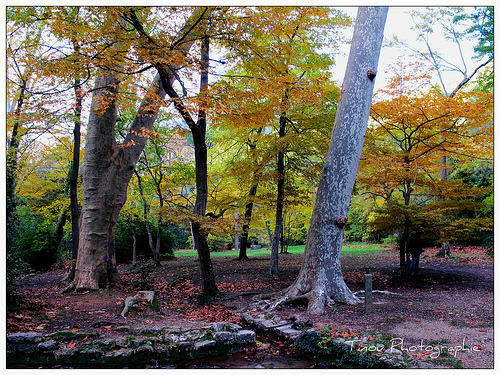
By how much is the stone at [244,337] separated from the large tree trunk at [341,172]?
156 centimetres

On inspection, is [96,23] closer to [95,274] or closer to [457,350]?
[95,274]

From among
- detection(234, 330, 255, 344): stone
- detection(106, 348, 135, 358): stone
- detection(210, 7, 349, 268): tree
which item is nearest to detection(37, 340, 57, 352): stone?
detection(106, 348, 135, 358): stone

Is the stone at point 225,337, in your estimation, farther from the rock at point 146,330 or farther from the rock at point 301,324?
the rock at point 301,324

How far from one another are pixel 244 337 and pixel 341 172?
11.6 feet

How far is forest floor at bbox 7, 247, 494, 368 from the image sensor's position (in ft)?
12.5

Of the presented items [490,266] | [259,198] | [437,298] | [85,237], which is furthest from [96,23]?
[490,266]

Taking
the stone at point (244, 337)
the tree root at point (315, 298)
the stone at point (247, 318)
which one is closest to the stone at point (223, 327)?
the stone at point (244, 337)

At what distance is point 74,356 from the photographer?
12.0 ft

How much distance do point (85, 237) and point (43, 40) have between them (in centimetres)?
525

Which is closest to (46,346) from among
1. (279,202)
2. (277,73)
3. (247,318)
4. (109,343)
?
(109,343)

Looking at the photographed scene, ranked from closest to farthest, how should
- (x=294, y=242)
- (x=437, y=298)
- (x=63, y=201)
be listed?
(x=437, y=298) → (x=63, y=201) → (x=294, y=242)

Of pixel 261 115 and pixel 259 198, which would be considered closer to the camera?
pixel 261 115

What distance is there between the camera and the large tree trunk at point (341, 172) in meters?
5.92

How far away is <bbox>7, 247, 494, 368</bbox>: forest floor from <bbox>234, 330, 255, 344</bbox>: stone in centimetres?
95
